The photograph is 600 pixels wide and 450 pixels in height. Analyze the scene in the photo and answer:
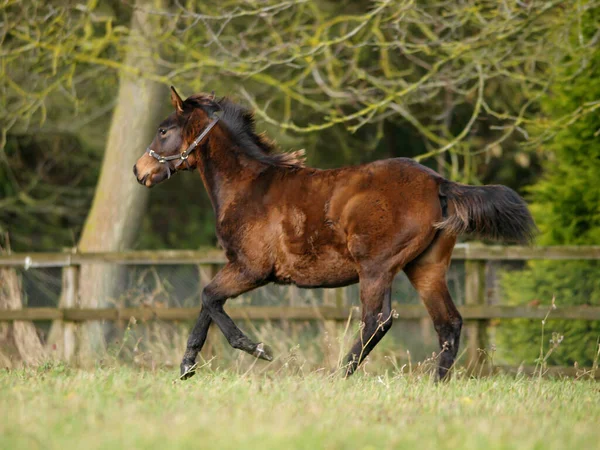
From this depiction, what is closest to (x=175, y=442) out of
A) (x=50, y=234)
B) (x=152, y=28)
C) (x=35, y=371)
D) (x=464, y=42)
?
(x=35, y=371)

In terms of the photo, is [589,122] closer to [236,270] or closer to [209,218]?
[236,270]

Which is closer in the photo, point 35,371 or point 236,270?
point 35,371

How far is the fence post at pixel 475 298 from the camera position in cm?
876

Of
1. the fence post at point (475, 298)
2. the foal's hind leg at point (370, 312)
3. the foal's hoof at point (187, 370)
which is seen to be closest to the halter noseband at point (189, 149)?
the foal's hoof at point (187, 370)


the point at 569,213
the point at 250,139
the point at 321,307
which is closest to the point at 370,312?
the point at 250,139

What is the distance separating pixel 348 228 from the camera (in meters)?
6.61

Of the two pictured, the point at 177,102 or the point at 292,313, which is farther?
the point at 292,313

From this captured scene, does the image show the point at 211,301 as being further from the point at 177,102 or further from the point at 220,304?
the point at 177,102

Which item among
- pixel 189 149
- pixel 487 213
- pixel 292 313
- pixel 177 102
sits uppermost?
pixel 177 102

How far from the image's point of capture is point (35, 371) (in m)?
6.20

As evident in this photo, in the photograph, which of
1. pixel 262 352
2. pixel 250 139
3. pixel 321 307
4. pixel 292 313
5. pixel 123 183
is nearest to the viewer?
pixel 262 352

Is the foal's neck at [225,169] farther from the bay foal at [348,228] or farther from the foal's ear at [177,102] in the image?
the foal's ear at [177,102]

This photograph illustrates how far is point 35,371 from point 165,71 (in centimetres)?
667

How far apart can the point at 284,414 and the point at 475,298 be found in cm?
479
